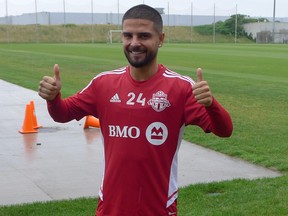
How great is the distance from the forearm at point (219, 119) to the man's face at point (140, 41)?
459 mm

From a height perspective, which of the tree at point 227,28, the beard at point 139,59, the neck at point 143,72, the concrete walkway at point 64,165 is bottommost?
the concrete walkway at point 64,165

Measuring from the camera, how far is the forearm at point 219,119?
9.68 ft

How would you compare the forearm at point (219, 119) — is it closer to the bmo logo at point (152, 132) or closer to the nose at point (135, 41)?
the bmo logo at point (152, 132)

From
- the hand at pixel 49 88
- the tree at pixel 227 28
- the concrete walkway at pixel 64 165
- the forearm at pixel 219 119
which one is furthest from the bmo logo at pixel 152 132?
the tree at pixel 227 28

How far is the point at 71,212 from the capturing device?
5.66m

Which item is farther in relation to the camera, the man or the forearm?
the man

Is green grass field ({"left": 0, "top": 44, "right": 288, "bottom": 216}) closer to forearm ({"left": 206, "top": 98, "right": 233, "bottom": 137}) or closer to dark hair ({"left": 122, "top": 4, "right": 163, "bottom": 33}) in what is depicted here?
forearm ({"left": 206, "top": 98, "right": 233, "bottom": 137})

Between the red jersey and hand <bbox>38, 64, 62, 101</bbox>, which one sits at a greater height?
hand <bbox>38, 64, 62, 101</bbox>

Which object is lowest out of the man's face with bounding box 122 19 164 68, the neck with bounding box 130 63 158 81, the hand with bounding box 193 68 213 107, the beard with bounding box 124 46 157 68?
the hand with bounding box 193 68 213 107

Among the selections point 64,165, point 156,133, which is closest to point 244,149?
point 64,165

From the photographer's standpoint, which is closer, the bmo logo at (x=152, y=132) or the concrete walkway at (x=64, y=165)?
the bmo logo at (x=152, y=132)

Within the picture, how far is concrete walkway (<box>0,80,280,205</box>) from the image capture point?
21.5 feet

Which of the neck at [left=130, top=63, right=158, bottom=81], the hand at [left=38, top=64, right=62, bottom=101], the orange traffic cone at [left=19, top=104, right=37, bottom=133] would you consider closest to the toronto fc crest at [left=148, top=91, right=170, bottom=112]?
the neck at [left=130, top=63, right=158, bottom=81]

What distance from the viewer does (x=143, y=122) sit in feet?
10.1
